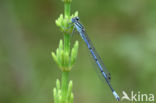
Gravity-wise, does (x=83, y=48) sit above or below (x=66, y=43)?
above

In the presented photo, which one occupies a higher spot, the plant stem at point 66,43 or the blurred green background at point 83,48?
the blurred green background at point 83,48

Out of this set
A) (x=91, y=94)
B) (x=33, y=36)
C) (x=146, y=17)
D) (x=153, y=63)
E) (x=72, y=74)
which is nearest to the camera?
(x=153, y=63)

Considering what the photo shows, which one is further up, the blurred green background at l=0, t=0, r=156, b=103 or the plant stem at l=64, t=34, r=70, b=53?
the blurred green background at l=0, t=0, r=156, b=103

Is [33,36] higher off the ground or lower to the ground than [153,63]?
higher

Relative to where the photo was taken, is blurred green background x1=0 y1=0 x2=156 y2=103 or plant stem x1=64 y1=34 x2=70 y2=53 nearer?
plant stem x1=64 y1=34 x2=70 y2=53

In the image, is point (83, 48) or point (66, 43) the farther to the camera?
point (83, 48)

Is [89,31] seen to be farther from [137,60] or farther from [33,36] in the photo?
[137,60]

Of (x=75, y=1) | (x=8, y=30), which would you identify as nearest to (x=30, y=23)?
(x=8, y=30)

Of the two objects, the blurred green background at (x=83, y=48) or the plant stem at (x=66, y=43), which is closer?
the plant stem at (x=66, y=43)
